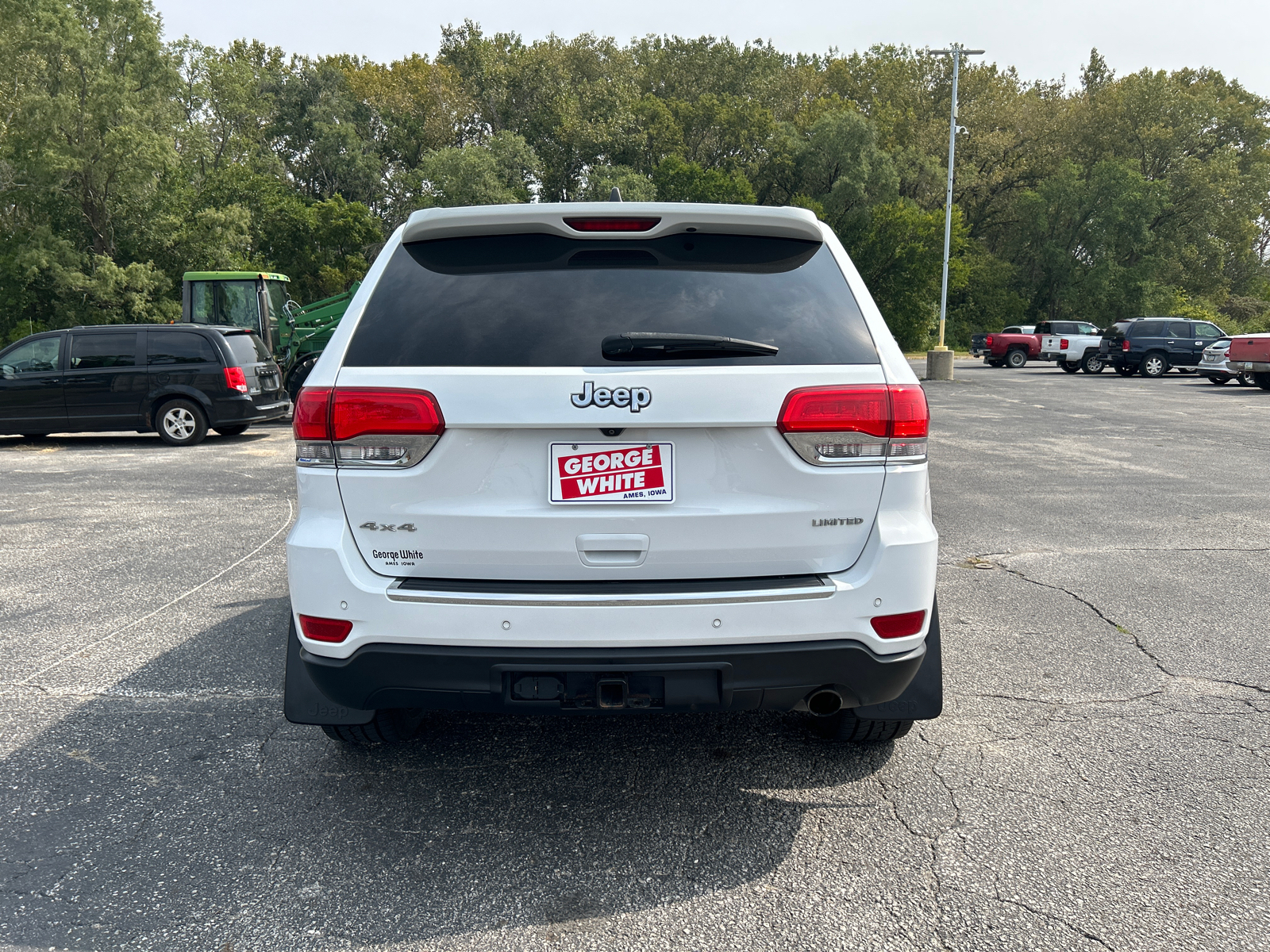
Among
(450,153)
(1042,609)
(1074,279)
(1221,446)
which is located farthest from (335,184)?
(1042,609)

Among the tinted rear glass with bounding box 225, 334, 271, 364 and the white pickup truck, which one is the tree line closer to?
the white pickup truck

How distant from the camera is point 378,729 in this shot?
333 cm

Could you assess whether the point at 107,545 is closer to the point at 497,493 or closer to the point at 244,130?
the point at 497,493

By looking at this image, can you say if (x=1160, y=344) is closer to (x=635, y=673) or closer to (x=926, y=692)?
(x=926, y=692)

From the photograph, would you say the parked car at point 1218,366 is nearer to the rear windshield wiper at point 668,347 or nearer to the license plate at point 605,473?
the rear windshield wiper at point 668,347

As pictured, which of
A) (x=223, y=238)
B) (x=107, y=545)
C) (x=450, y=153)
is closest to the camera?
(x=107, y=545)

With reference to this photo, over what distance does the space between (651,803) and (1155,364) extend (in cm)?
3338

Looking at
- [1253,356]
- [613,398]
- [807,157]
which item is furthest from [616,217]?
[807,157]

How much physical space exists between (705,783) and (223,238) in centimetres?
3952

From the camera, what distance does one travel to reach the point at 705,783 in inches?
130

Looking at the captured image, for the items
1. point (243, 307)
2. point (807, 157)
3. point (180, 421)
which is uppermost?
point (807, 157)

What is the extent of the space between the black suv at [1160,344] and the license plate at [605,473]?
33093 millimetres

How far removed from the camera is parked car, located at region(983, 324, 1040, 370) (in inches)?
1512

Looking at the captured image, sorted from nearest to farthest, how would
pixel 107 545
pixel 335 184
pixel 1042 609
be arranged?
pixel 1042 609
pixel 107 545
pixel 335 184
